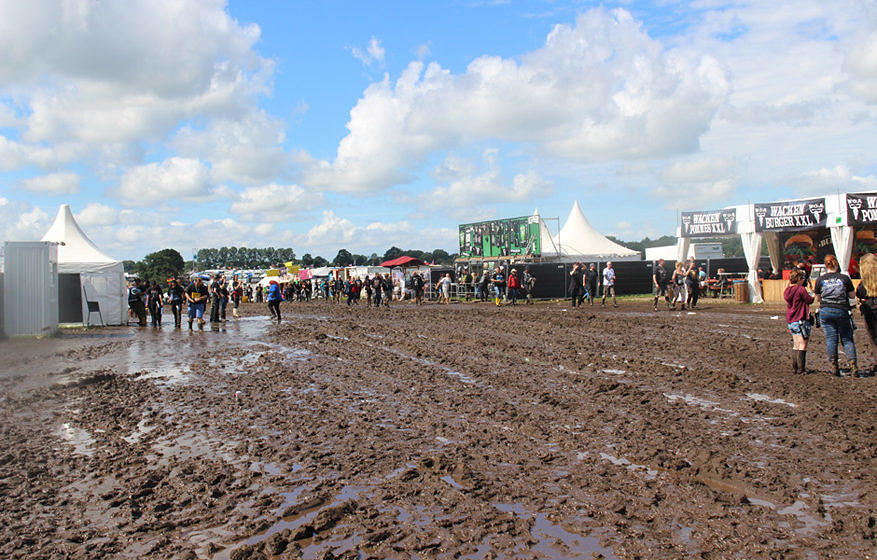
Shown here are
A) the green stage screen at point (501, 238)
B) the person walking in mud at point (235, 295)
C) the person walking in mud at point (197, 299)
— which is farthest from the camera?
A: the green stage screen at point (501, 238)

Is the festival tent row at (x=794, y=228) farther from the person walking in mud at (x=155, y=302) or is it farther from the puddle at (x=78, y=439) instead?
the puddle at (x=78, y=439)

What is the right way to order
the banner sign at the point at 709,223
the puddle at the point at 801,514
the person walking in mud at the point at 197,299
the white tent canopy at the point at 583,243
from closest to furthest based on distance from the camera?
the puddle at the point at 801,514, the person walking in mud at the point at 197,299, the banner sign at the point at 709,223, the white tent canopy at the point at 583,243

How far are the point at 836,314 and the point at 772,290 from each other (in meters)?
16.3

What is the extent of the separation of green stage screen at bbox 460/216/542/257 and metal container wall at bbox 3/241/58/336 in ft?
83.5

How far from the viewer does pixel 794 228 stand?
2261 cm

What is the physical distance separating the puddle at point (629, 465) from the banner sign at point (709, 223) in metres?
21.4

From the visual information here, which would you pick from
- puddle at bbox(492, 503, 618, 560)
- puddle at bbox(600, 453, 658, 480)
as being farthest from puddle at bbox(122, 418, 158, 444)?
puddle at bbox(600, 453, 658, 480)

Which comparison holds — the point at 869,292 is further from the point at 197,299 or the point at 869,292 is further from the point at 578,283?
the point at 197,299

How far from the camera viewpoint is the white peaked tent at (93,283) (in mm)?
23656

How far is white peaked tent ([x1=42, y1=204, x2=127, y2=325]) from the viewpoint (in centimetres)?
2366

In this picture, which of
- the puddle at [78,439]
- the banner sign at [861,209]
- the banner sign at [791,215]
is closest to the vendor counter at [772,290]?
the banner sign at [791,215]

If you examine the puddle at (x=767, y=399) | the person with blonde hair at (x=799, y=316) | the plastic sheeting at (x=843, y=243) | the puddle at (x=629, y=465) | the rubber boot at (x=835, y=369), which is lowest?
the puddle at (x=629, y=465)

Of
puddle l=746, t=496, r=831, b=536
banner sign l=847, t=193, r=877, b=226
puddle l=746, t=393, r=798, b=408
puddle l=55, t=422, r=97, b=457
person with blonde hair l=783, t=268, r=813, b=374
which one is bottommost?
puddle l=746, t=496, r=831, b=536

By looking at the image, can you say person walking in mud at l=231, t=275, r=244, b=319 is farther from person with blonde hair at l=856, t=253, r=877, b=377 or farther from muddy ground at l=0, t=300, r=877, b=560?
person with blonde hair at l=856, t=253, r=877, b=377
